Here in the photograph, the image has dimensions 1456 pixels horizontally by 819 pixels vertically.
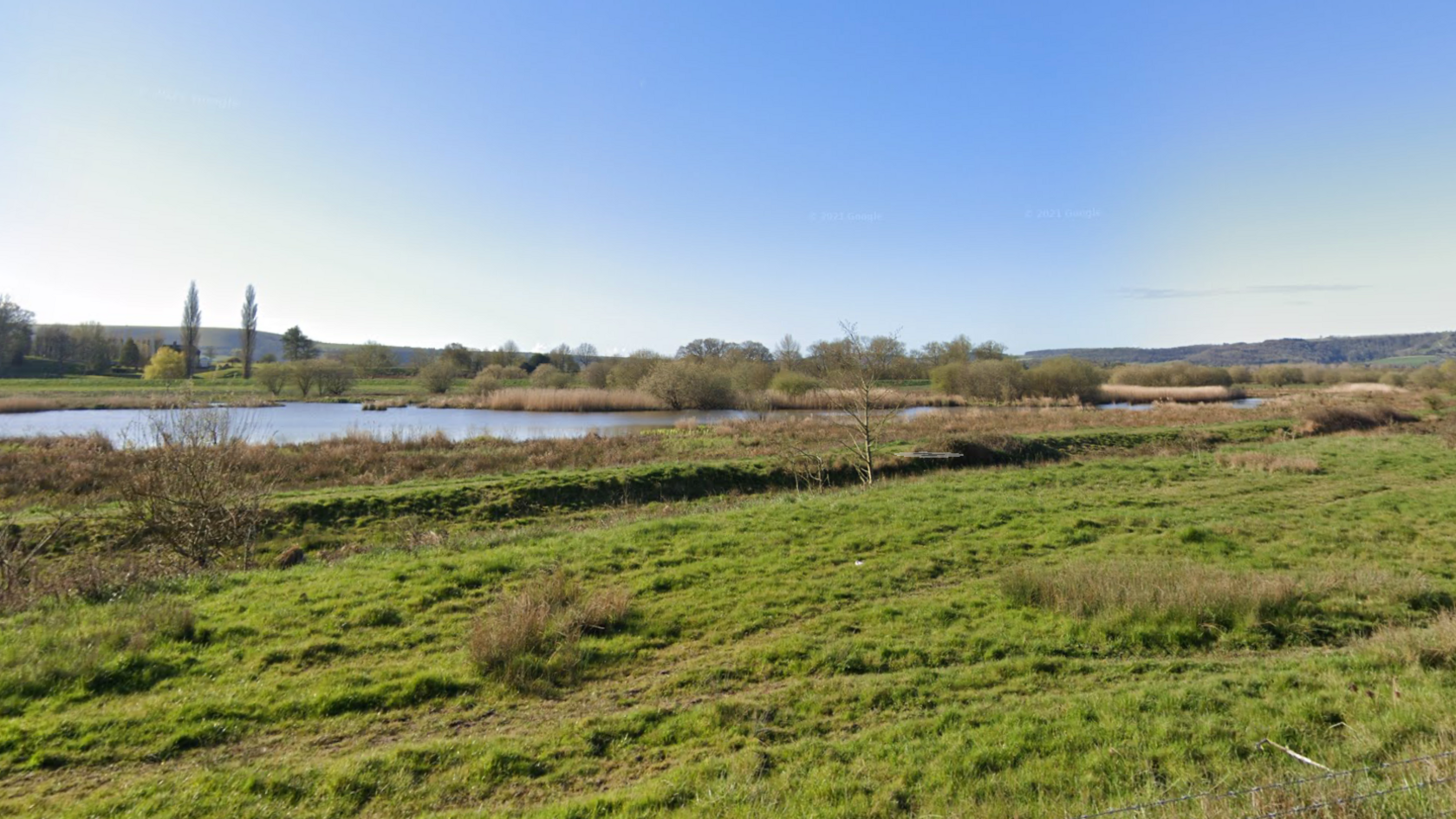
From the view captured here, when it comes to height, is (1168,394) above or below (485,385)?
below

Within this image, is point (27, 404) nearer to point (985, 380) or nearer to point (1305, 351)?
point (985, 380)

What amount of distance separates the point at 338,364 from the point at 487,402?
2228 centimetres

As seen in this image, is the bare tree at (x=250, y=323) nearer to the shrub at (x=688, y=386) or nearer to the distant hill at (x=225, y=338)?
the shrub at (x=688, y=386)

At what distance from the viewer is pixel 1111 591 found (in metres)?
6.97

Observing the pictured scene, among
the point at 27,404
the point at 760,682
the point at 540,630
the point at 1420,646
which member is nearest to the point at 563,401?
the point at 27,404

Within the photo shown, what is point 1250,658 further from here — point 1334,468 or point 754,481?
point 1334,468

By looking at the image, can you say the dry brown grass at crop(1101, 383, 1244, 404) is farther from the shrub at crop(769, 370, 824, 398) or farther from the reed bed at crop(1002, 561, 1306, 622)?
the reed bed at crop(1002, 561, 1306, 622)

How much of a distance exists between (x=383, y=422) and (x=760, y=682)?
1460 inches

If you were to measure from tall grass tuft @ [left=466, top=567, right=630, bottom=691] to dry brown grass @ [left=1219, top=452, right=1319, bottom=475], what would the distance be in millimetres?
17900

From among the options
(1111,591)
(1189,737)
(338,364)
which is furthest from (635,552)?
(338,364)

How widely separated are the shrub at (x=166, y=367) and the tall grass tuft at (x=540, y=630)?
72708 mm

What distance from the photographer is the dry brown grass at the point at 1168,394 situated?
56125mm

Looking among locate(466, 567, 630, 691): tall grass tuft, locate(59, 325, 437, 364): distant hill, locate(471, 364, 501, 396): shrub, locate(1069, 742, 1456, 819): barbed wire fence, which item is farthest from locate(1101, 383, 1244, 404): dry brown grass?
locate(59, 325, 437, 364): distant hill

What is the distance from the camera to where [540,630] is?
635 cm
